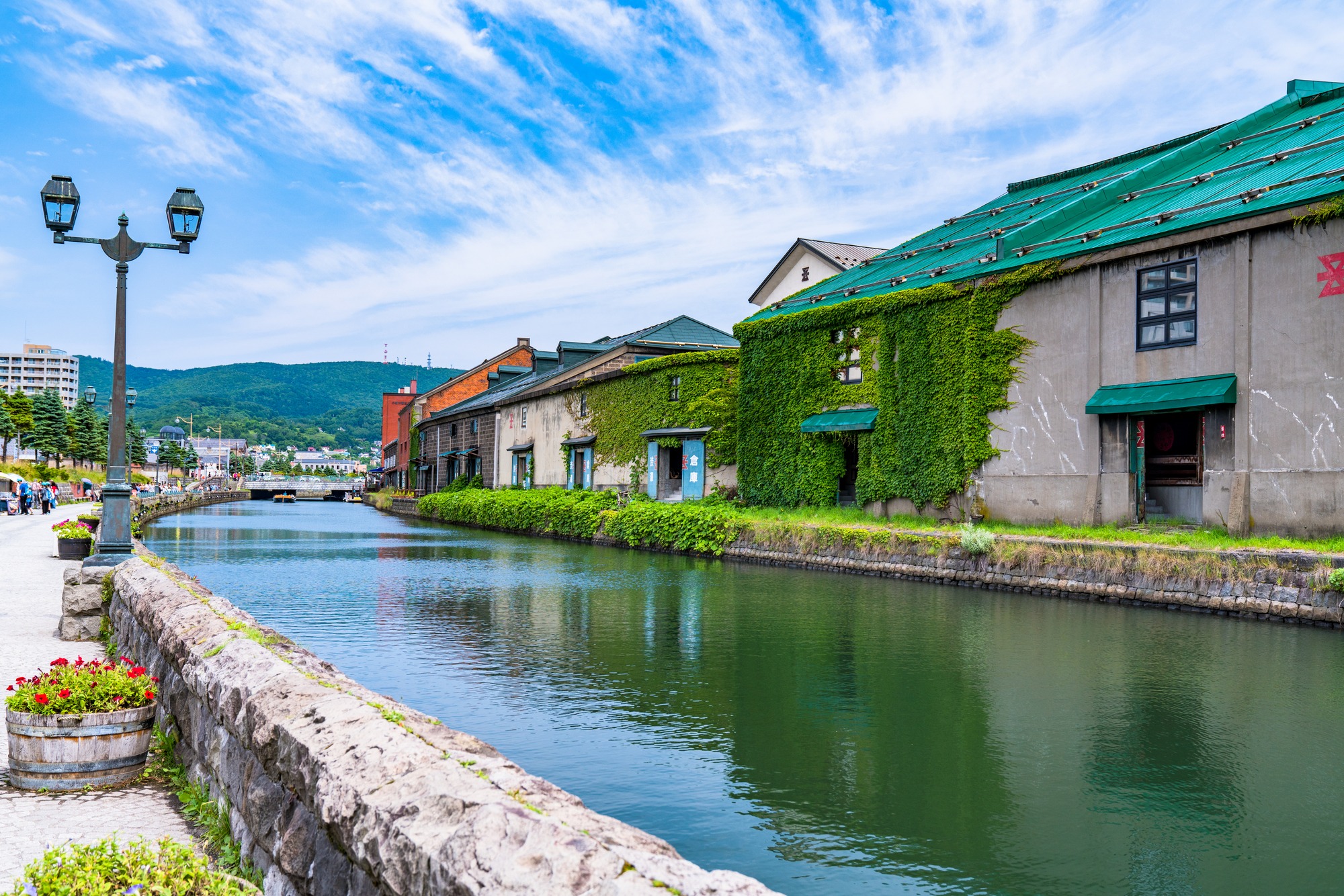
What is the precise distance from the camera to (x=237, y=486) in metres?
112

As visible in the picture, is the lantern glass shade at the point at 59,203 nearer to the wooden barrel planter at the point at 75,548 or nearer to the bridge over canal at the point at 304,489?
the wooden barrel planter at the point at 75,548

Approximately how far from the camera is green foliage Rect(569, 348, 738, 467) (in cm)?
3541

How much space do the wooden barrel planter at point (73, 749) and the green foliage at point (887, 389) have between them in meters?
21.3

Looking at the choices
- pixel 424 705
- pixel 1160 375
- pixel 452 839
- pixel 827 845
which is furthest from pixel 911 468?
pixel 452 839

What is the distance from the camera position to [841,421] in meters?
28.8

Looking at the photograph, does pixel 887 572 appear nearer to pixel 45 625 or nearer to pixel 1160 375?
pixel 1160 375

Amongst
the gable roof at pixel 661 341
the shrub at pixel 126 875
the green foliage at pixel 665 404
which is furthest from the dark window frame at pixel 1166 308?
the gable roof at pixel 661 341

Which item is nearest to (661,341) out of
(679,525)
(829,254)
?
(829,254)

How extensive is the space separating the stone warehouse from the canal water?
5118mm

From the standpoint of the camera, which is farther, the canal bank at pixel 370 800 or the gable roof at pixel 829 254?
the gable roof at pixel 829 254

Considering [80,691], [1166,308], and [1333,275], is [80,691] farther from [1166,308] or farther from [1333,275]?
[1166,308]

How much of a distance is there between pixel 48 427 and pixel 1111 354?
283 feet

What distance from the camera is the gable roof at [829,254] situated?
49.6 metres

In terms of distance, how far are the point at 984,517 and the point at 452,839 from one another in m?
22.9
